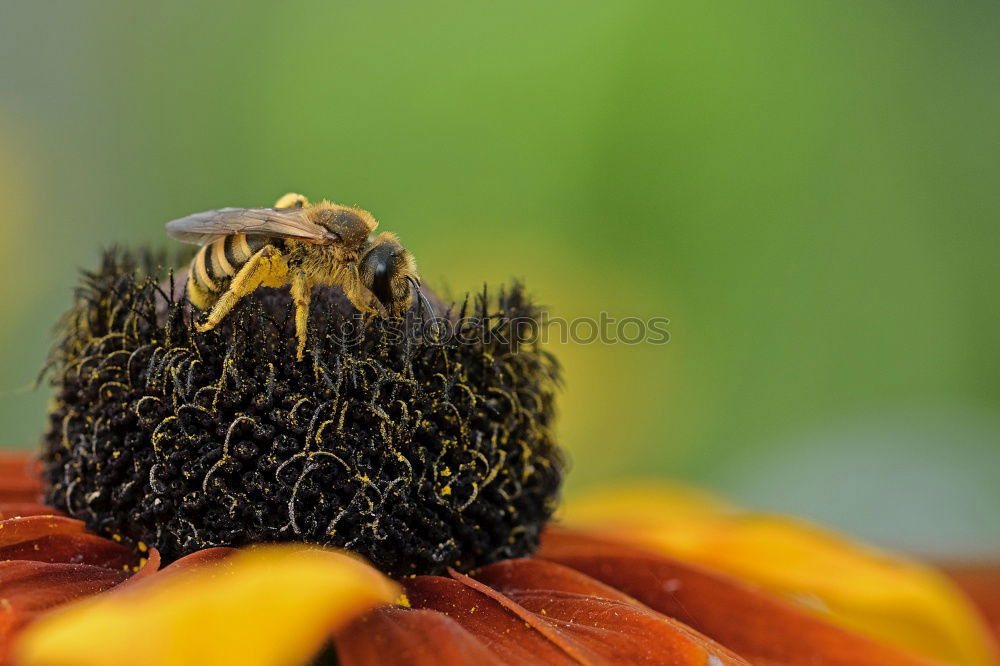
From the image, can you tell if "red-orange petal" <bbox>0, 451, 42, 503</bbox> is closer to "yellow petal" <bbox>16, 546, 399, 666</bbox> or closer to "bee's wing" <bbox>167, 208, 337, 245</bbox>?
"bee's wing" <bbox>167, 208, 337, 245</bbox>

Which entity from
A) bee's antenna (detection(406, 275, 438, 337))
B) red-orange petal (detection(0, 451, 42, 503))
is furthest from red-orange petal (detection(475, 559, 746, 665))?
red-orange petal (detection(0, 451, 42, 503))

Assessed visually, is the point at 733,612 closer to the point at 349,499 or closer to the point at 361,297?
the point at 349,499

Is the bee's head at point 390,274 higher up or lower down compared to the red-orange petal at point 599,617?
higher up

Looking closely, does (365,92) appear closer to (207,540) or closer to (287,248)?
(287,248)

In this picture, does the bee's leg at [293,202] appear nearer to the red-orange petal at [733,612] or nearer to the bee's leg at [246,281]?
the bee's leg at [246,281]

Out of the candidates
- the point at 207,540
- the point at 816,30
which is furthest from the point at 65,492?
the point at 816,30

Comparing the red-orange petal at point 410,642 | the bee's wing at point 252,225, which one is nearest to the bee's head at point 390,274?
the bee's wing at point 252,225
